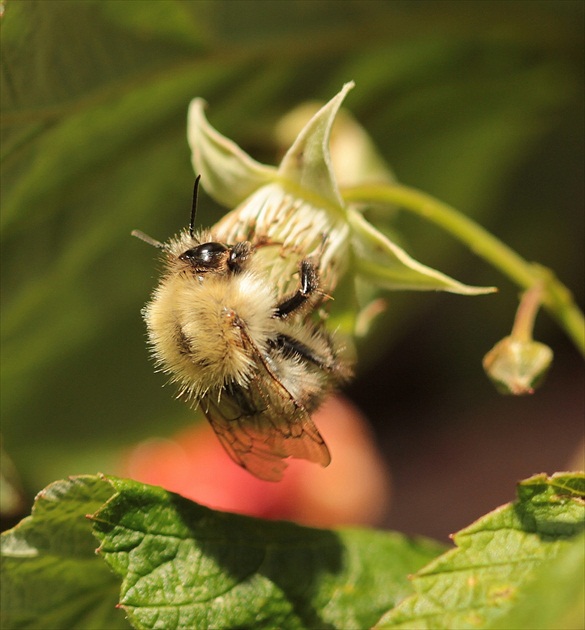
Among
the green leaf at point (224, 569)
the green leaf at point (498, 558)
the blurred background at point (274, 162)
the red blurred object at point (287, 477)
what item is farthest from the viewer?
the red blurred object at point (287, 477)

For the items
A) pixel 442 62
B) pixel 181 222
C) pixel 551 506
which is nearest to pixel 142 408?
pixel 181 222

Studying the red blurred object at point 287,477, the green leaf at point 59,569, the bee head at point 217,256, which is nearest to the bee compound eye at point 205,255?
the bee head at point 217,256

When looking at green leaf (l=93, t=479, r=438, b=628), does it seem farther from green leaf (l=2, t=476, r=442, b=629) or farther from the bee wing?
the bee wing

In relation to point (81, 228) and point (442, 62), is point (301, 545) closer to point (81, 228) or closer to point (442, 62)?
point (81, 228)

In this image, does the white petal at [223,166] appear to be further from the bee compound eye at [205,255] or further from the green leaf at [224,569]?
the green leaf at [224,569]

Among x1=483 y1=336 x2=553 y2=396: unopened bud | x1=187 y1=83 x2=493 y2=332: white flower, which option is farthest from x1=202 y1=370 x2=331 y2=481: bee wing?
x1=483 y1=336 x2=553 y2=396: unopened bud

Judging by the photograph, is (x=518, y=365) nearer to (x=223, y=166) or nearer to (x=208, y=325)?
(x=208, y=325)

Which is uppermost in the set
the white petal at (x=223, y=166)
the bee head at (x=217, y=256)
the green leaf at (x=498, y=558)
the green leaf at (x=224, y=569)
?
the white petal at (x=223, y=166)
